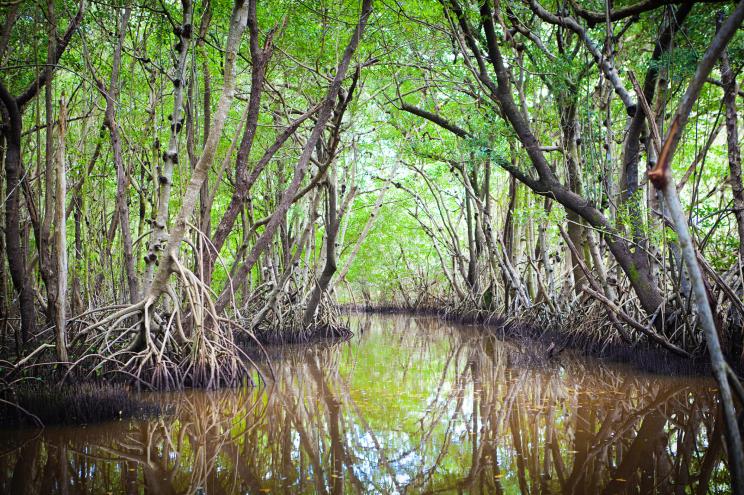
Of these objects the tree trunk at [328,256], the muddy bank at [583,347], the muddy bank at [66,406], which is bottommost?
the muddy bank at [583,347]

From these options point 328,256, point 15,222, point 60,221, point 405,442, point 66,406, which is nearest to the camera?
point 405,442

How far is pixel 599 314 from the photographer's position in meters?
7.27

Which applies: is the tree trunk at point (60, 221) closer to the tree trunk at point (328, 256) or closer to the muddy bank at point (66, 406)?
the muddy bank at point (66, 406)

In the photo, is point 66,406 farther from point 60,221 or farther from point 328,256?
point 328,256

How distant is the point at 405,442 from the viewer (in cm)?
330

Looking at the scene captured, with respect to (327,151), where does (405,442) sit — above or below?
below

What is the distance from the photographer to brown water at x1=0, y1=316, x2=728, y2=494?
2635 mm

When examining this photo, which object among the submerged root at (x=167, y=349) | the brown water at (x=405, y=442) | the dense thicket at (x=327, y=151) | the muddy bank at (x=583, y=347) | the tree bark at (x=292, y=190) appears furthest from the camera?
the tree bark at (x=292, y=190)

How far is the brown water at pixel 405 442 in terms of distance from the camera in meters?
2.63

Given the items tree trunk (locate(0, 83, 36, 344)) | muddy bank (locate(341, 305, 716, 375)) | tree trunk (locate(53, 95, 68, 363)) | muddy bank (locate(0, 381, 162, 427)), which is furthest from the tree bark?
muddy bank (locate(341, 305, 716, 375))

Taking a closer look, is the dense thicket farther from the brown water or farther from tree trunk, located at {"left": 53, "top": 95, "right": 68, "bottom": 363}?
the brown water

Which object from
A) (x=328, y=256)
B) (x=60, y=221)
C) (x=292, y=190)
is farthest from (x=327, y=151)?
(x=60, y=221)

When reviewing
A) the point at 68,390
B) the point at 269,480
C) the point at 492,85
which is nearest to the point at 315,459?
the point at 269,480

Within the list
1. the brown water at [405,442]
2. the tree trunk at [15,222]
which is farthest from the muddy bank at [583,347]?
the tree trunk at [15,222]
